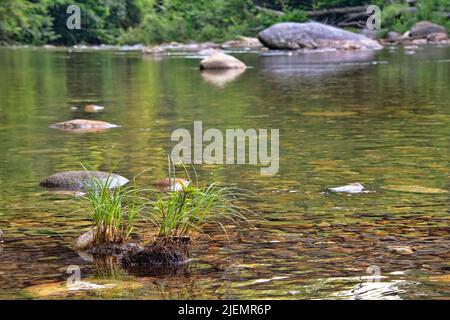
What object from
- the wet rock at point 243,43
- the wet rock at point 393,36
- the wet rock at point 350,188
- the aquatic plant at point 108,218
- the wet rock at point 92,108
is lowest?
the wet rock at point 243,43

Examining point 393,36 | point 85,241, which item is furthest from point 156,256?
point 393,36

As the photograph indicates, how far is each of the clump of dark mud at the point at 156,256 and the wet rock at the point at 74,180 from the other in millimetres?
2547

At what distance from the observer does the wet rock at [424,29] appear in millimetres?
45781

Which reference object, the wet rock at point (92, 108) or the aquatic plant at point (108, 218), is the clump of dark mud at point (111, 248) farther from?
the wet rock at point (92, 108)

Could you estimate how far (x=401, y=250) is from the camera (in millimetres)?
5824

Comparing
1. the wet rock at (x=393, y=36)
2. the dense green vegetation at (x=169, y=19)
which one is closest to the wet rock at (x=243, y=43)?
the dense green vegetation at (x=169, y=19)

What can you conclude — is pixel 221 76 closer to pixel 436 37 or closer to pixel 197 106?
pixel 197 106

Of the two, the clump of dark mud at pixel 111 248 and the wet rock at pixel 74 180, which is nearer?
the clump of dark mud at pixel 111 248

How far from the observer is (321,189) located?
802 cm

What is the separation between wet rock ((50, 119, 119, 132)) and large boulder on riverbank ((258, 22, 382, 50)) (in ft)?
93.5

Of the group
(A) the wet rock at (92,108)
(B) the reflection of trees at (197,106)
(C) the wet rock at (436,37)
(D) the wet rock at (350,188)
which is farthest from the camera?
(C) the wet rock at (436,37)

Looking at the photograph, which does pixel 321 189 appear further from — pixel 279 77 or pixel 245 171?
pixel 279 77

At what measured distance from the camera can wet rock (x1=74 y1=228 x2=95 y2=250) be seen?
5.96 m

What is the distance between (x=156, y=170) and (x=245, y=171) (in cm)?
84
